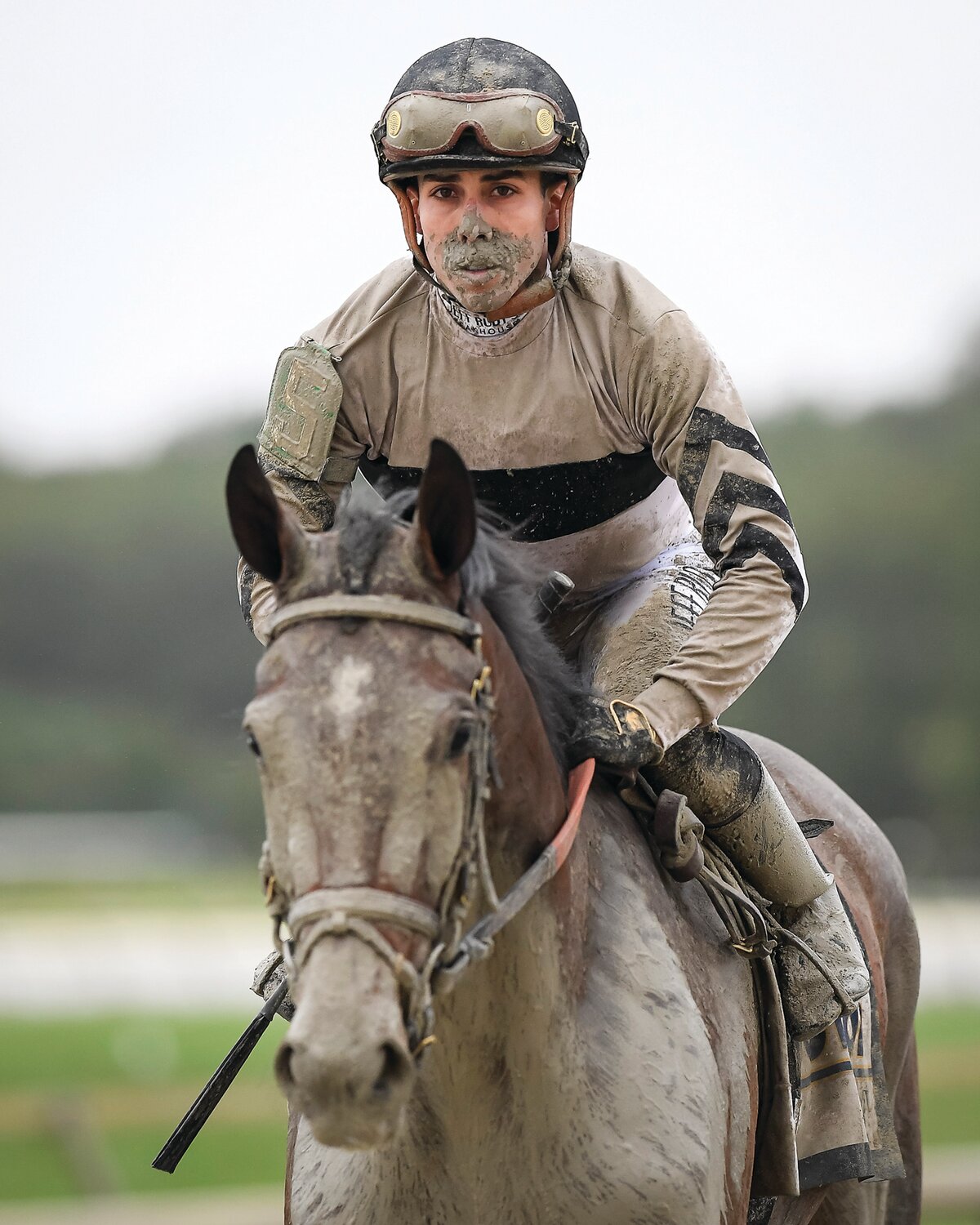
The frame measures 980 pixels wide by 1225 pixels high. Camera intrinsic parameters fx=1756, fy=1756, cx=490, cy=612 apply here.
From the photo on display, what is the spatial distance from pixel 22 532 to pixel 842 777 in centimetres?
3603

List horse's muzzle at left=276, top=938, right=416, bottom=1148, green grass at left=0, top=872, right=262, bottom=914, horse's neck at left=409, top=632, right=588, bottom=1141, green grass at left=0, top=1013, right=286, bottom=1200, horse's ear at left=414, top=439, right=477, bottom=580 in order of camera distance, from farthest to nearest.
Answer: green grass at left=0, top=872, right=262, bottom=914 → green grass at left=0, top=1013, right=286, bottom=1200 → horse's neck at left=409, top=632, right=588, bottom=1141 → horse's ear at left=414, top=439, right=477, bottom=580 → horse's muzzle at left=276, top=938, right=416, bottom=1148

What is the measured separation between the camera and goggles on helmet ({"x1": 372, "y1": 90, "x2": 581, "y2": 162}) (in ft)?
14.0

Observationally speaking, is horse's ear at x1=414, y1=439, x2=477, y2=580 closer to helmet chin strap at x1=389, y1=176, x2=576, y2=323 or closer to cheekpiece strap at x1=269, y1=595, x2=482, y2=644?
cheekpiece strap at x1=269, y1=595, x2=482, y2=644

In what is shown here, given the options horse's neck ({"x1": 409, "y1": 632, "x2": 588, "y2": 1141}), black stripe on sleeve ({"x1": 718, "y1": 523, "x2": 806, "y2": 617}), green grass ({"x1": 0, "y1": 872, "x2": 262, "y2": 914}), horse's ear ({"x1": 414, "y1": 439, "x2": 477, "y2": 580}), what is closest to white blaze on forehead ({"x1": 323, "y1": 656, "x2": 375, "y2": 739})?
horse's ear ({"x1": 414, "y1": 439, "x2": 477, "y2": 580})

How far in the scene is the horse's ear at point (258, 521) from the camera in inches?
129

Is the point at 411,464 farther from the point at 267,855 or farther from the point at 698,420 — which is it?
the point at 267,855

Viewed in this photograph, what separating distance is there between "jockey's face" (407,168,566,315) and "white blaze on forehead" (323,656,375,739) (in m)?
1.60

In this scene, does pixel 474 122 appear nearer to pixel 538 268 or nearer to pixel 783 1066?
pixel 538 268

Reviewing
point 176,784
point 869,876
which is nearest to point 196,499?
point 176,784

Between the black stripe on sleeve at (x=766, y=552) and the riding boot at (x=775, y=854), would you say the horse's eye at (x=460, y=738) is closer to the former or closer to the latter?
the riding boot at (x=775, y=854)

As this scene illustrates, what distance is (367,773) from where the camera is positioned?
2.98m

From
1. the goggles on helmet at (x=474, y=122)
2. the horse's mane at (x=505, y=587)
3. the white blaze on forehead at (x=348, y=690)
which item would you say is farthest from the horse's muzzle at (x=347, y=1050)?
the goggles on helmet at (x=474, y=122)

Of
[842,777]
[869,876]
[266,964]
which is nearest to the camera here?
[266,964]

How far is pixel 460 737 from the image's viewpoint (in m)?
3.09
